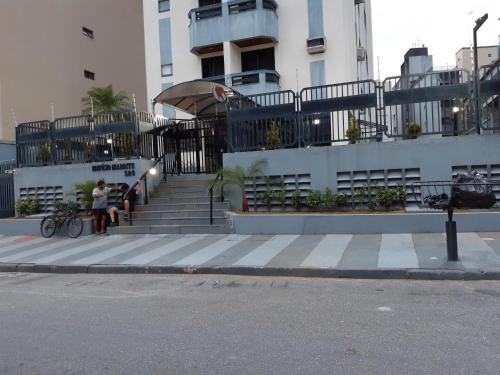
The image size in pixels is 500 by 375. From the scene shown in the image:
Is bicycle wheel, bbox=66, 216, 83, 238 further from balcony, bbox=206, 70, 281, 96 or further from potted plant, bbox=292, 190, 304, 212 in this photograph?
balcony, bbox=206, 70, 281, 96

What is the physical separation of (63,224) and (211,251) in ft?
20.4

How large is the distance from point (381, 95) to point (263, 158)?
12.2 feet

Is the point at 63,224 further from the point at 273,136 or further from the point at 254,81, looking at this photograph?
the point at 254,81

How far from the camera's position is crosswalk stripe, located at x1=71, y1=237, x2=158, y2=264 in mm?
9875

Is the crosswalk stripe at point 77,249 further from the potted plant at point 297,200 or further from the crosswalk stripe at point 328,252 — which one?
the crosswalk stripe at point 328,252

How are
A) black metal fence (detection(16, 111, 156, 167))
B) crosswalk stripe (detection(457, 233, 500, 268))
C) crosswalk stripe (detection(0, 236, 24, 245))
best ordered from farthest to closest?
1. black metal fence (detection(16, 111, 156, 167))
2. crosswalk stripe (detection(0, 236, 24, 245))
3. crosswalk stripe (detection(457, 233, 500, 268))

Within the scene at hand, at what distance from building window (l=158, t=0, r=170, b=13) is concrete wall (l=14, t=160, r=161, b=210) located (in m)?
16.1

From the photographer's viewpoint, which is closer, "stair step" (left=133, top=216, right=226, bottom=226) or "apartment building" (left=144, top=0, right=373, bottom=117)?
"stair step" (left=133, top=216, right=226, bottom=226)

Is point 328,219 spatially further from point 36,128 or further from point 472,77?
point 36,128

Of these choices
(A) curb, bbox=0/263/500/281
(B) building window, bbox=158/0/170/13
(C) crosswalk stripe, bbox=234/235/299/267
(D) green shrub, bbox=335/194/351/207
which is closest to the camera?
(A) curb, bbox=0/263/500/281

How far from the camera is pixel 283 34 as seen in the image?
1006 inches

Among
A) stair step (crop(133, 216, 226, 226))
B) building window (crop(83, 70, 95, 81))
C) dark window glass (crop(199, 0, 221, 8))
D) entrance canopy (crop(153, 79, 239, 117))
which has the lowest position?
stair step (crop(133, 216, 226, 226))

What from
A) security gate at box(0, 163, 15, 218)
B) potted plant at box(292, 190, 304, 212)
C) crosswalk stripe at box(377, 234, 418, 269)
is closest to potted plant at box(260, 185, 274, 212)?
potted plant at box(292, 190, 304, 212)

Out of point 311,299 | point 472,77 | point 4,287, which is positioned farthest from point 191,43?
point 311,299
